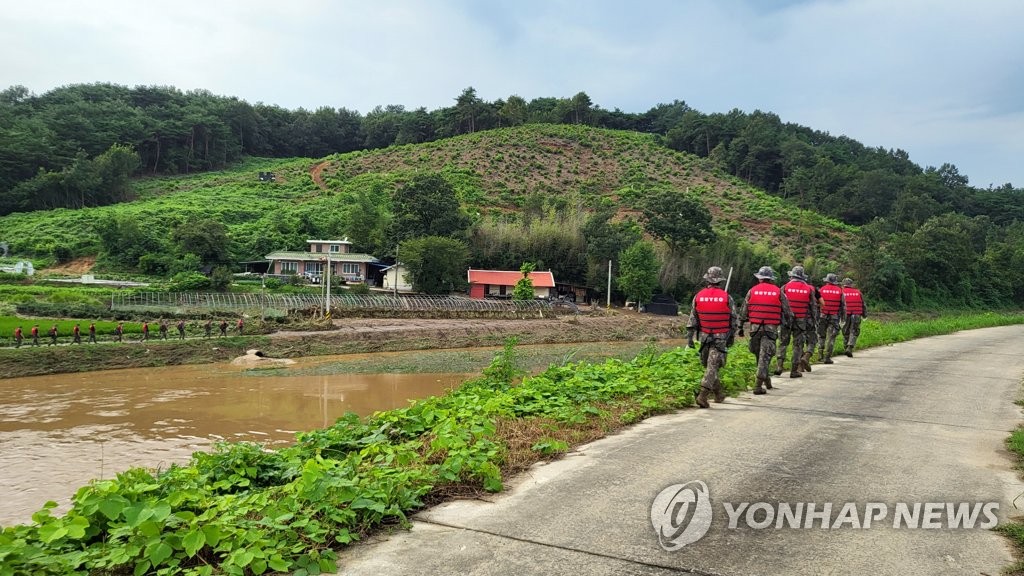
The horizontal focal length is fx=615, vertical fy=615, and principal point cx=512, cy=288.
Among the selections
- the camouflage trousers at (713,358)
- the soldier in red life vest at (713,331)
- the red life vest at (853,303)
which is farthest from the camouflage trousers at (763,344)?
the red life vest at (853,303)

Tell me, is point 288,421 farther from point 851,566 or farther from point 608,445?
point 851,566

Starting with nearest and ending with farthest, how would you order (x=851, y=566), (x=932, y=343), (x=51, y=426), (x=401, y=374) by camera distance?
(x=851, y=566), (x=51, y=426), (x=932, y=343), (x=401, y=374)

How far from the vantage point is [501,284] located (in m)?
53.9

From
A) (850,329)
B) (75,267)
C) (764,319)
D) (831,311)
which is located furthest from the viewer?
(75,267)

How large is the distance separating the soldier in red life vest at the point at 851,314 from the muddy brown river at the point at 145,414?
1201cm

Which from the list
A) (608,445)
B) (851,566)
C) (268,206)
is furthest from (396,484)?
(268,206)

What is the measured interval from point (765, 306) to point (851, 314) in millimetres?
6879

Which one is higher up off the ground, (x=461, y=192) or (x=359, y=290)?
(x=461, y=192)

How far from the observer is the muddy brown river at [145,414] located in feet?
36.8

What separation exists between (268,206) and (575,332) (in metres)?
55.8

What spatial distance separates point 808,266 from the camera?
197 feet

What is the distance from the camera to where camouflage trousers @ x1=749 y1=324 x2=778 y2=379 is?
393 inches

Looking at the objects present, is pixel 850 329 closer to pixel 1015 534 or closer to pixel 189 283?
pixel 1015 534

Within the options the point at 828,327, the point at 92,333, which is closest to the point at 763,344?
the point at 828,327
